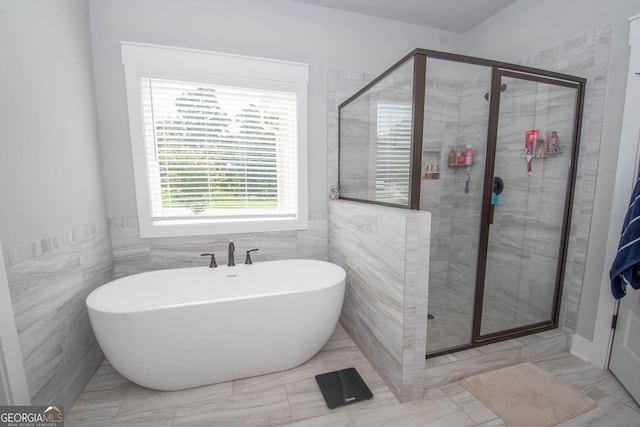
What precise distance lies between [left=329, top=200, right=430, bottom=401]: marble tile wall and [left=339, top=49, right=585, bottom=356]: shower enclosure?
19 cm

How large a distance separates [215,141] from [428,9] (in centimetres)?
226

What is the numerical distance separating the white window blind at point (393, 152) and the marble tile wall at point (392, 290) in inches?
6.8

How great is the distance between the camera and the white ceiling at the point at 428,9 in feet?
7.27

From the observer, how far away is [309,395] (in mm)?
1524

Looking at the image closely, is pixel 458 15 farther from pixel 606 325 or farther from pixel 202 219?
pixel 202 219

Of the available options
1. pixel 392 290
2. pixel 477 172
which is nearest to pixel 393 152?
pixel 477 172

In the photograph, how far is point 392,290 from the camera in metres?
1.51

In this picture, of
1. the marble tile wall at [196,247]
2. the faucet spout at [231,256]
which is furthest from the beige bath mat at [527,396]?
the faucet spout at [231,256]

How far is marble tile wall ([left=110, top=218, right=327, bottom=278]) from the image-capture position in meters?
2.06

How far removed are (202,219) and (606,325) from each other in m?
3.05

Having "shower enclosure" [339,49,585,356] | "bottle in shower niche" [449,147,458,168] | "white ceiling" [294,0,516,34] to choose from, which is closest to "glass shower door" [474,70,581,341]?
"shower enclosure" [339,49,585,356]

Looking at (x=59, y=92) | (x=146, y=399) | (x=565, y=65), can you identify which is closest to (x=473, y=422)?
(x=146, y=399)

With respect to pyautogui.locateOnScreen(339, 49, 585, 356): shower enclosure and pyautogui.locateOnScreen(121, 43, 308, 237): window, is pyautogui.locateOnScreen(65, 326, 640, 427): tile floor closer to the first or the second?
pyautogui.locateOnScreen(339, 49, 585, 356): shower enclosure

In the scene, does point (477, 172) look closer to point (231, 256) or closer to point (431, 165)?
point (431, 165)
